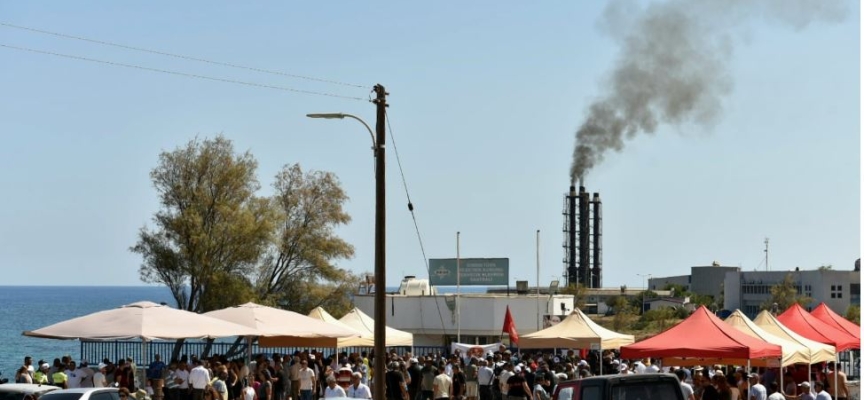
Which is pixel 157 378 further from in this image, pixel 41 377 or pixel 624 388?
pixel 624 388

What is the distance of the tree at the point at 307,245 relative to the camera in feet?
165

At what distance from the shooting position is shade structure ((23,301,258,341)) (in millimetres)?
22797

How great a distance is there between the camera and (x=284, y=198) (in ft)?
165

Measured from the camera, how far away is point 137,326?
23.1m

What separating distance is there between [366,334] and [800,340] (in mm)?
11235

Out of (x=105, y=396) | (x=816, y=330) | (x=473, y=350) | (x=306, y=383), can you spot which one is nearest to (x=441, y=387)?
(x=306, y=383)

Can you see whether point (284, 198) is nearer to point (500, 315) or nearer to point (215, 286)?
point (215, 286)

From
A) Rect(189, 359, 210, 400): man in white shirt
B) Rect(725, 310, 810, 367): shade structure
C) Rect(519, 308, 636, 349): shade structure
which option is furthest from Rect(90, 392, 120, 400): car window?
Rect(725, 310, 810, 367): shade structure

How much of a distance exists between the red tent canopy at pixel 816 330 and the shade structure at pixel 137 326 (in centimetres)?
1704

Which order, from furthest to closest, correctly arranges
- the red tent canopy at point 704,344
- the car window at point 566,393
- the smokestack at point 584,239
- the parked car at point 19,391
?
the smokestack at point 584,239
the red tent canopy at point 704,344
the parked car at point 19,391
the car window at point 566,393

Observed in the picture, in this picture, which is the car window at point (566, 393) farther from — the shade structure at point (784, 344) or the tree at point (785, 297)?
the tree at point (785, 297)

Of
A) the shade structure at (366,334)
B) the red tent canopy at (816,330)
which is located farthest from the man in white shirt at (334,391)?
the red tent canopy at (816,330)

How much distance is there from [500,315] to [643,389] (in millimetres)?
42036

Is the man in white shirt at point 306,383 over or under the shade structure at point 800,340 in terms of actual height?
under
